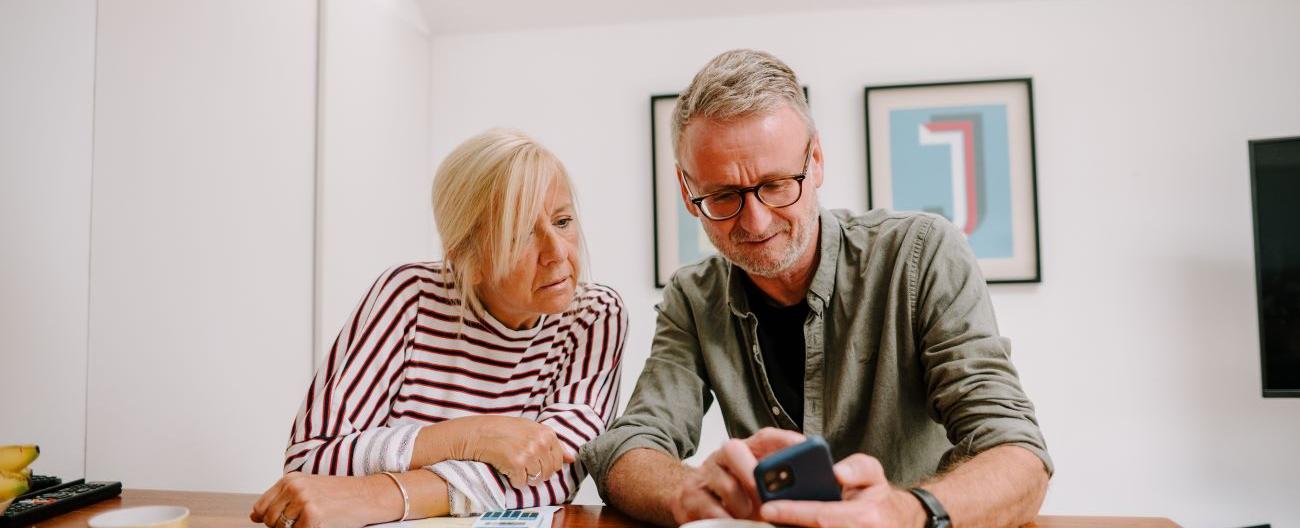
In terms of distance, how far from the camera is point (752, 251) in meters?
1.24

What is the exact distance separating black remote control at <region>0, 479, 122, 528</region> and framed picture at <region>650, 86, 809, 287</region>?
1.63 m

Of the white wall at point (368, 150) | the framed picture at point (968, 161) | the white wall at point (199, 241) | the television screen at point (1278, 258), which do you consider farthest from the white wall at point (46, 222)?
the television screen at point (1278, 258)

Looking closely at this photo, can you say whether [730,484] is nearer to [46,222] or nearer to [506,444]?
[506,444]

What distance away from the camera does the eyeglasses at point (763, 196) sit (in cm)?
121

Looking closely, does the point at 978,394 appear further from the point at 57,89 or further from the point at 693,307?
the point at 57,89

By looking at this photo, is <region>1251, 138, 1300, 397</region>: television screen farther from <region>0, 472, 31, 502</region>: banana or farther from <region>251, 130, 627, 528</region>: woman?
<region>0, 472, 31, 502</region>: banana

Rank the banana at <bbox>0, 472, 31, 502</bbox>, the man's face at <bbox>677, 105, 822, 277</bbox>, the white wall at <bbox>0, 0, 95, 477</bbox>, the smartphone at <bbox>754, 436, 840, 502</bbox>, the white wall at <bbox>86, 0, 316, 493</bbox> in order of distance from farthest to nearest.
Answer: the white wall at <bbox>86, 0, 316, 493</bbox>
the white wall at <bbox>0, 0, 95, 477</bbox>
the man's face at <bbox>677, 105, 822, 277</bbox>
the banana at <bbox>0, 472, 31, 502</bbox>
the smartphone at <bbox>754, 436, 840, 502</bbox>

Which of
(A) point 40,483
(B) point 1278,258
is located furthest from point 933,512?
(B) point 1278,258

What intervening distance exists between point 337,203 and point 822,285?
58.6 inches

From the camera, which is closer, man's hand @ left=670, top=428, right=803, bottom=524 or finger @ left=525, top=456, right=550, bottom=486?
man's hand @ left=670, top=428, right=803, bottom=524

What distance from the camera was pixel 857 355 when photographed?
126 centimetres

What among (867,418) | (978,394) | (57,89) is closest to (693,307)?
(867,418)

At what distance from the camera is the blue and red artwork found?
240cm

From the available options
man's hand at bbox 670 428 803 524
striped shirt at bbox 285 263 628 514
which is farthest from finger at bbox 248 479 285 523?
man's hand at bbox 670 428 803 524
